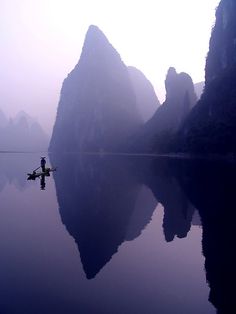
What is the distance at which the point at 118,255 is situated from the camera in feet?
43.7

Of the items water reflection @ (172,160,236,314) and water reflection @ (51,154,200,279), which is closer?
water reflection @ (172,160,236,314)

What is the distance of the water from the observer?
9.52m

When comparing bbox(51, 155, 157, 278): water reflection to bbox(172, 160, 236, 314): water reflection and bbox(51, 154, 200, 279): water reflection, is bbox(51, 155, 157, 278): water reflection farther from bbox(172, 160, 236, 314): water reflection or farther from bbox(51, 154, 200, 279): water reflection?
bbox(172, 160, 236, 314): water reflection

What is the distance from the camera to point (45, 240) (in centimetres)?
1519

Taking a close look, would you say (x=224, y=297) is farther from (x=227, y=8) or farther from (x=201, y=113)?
(x=227, y=8)

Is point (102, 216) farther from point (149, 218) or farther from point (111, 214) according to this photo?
point (149, 218)

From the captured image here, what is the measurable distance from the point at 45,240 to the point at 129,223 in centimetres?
455

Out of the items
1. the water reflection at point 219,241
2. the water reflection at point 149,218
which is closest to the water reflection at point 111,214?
the water reflection at point 149,218

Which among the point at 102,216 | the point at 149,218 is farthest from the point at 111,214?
the point at 149,218

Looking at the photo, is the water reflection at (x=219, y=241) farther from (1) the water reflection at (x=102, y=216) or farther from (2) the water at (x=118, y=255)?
(1) the water reflection at (x=102, y=216)

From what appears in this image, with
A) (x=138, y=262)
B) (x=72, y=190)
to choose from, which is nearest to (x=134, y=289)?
(x=138, y=262)

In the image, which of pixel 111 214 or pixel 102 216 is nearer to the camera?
pixel 102 216

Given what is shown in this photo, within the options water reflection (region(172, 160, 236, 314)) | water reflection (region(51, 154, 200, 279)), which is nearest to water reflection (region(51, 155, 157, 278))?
water reflection (region(51, 154, 200, 279))

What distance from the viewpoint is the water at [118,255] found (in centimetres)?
952
